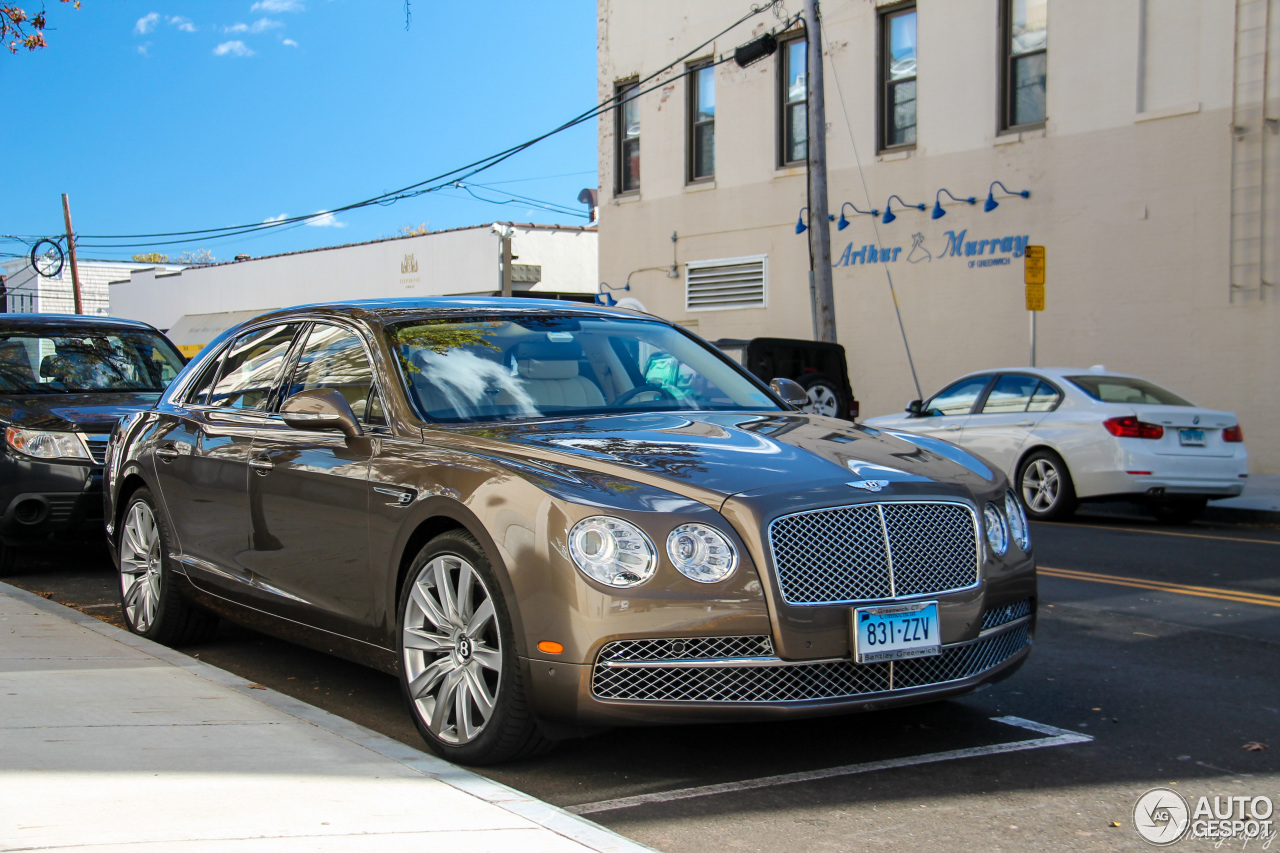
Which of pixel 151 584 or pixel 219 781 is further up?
pixel 151 584

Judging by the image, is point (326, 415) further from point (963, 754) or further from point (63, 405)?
point (63, 405)

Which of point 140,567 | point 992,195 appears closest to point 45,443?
point 140,567

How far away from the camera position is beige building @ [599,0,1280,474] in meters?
16.2

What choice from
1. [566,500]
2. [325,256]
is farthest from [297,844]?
[325,256]

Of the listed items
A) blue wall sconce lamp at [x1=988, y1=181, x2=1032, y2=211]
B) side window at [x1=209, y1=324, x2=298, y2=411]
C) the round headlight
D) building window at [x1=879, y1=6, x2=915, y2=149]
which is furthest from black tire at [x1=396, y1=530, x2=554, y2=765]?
building window at [x1=879, y1=6, x2=915, y2=149]

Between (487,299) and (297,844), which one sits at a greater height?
(487,299)

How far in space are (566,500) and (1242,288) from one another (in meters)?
14.3

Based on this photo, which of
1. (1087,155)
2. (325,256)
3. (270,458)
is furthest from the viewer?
(325,256)

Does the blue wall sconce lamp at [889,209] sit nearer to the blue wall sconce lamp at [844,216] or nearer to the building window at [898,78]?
the blue wall sconce lamp at [844,216]

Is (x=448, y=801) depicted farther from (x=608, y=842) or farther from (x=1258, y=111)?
(x=1258, y=111)

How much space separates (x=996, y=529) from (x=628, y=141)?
22.2 m

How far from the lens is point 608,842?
11.5 ft

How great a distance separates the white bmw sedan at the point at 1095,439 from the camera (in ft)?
39.7

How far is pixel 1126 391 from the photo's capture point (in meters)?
12.8
